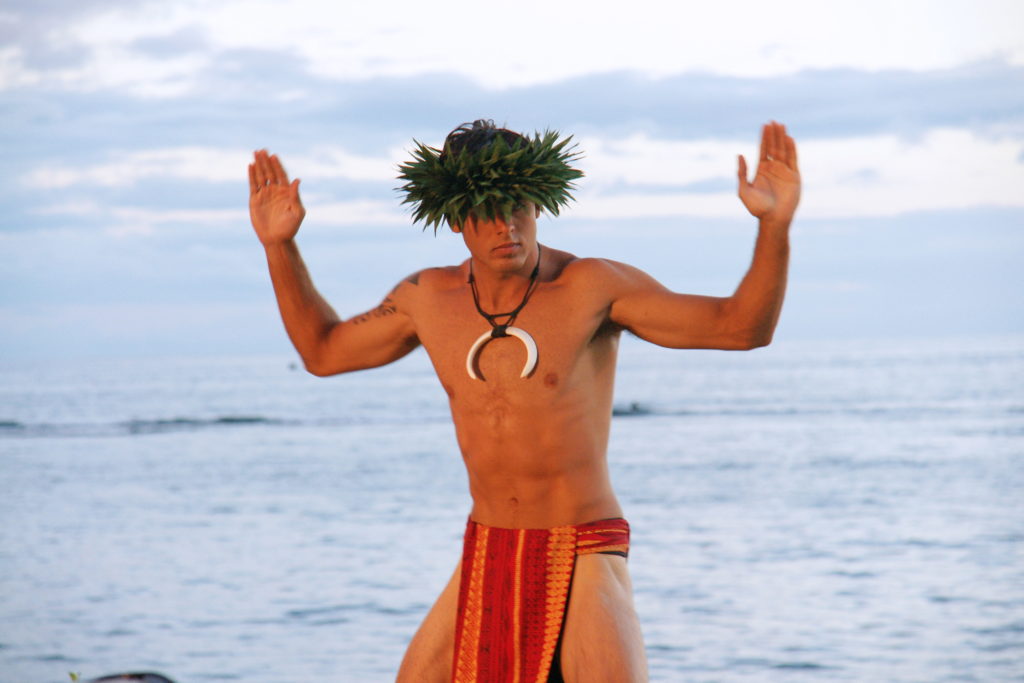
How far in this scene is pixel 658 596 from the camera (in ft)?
38.8

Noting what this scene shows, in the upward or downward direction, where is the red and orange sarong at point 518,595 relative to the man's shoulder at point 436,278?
downward

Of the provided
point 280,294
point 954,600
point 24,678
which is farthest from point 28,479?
point 280,294

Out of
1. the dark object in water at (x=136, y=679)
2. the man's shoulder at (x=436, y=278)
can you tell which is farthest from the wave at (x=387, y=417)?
the man's shoulder at (x=436, y=278)

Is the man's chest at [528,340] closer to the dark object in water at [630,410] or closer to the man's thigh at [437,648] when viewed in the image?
the man's thigh at [437,648]

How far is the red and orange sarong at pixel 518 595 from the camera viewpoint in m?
3.48

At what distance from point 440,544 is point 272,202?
1198 cm

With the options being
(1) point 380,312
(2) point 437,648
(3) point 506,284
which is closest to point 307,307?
(1) point 380,312

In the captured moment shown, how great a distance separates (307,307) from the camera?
12.8ft

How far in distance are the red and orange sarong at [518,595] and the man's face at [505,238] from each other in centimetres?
72

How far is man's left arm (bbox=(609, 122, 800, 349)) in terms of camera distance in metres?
3.13

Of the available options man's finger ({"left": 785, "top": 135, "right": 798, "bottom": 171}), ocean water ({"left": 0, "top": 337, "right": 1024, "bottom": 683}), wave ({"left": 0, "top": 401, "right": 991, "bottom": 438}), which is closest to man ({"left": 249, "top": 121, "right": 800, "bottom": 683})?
man's finger ({"left": 785, "top": 135, "right": 798, "bottom": 171})

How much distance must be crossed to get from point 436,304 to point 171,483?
20.3 m

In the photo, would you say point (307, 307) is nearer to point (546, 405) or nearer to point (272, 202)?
point (272, 202)

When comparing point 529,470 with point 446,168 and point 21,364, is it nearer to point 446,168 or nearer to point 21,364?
point 446,168
